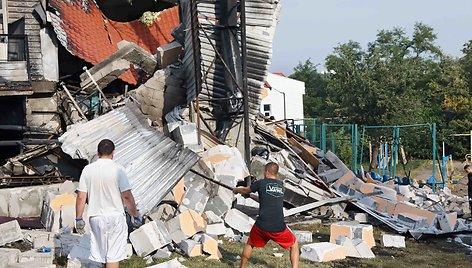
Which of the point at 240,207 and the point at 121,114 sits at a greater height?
the point at 121,114

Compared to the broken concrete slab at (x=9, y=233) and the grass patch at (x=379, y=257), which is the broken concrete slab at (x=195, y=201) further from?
the broken concrete slab at (x=9, y=233)

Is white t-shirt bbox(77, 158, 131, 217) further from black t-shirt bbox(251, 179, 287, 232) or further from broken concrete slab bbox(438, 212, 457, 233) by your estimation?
broken concrete slab bbox(438, 212, 457, 233)

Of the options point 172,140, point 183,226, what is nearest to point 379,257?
point 183,226

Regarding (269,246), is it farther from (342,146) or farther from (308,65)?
(308,65)

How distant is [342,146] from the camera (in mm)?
28016

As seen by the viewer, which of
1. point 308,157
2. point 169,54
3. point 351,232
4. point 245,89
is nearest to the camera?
point 351,232

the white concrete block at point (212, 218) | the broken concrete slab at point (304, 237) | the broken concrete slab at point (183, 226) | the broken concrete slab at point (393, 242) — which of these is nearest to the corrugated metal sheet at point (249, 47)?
the white concrete block at point (212, 218)

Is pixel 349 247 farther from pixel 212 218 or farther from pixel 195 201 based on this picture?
pixel 195 201

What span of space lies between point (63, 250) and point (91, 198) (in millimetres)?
2530

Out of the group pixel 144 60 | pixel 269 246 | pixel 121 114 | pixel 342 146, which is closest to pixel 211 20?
pixel 144 60

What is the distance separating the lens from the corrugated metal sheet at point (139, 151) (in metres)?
8.95

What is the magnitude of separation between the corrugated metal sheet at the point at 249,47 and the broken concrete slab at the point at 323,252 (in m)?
5.75

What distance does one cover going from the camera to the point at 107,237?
5.52m

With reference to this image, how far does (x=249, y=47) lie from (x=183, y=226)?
613 cm
